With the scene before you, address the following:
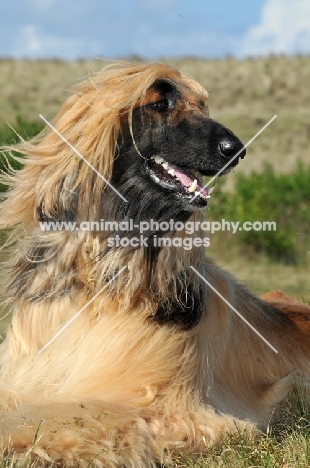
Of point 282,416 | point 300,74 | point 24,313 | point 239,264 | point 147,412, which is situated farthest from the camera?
point 300,74

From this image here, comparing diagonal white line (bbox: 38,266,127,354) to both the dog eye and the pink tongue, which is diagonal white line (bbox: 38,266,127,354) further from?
the dog eye

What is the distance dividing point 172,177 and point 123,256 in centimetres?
37

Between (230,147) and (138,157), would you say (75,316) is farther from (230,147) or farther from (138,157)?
(230,147)

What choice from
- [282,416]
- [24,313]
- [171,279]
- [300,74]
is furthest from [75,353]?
[300,74]

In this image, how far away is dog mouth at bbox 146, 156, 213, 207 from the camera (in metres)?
3.33

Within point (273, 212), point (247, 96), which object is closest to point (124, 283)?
point (273, 212)

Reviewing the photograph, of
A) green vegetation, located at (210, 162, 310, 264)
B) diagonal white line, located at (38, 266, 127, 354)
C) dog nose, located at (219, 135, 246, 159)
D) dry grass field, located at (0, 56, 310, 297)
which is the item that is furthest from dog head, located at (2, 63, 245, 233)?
dry grass field, located at (0, 56, 310, 297)

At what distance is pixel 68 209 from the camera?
3.35 metres

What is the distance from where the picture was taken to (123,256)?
3338 mm

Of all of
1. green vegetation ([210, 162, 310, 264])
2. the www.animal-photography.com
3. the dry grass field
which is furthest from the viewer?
the dry grass field

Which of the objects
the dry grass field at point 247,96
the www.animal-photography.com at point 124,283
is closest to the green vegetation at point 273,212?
the dry grass field at point 247,96

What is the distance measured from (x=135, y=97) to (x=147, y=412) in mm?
1251

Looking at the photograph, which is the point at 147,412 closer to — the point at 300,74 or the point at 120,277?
the point at 120,277

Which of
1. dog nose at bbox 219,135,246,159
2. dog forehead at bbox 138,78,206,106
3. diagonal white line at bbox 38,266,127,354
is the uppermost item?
dog forehead at bbox 138,78,206,106
